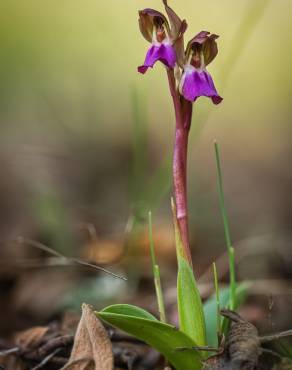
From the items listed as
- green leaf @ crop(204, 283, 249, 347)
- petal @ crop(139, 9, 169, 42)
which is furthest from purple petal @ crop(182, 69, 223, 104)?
green leaf @ crop(204, 283, 249, 347)

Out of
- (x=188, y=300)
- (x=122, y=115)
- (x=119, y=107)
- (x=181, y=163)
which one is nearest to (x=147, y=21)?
(x=181, y=163)

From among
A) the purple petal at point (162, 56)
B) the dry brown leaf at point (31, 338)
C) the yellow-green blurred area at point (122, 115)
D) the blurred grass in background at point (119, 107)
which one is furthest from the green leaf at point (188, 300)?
the blurred grass in background at point (119, 107)

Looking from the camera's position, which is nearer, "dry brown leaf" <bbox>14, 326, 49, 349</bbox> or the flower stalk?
the flower stalk

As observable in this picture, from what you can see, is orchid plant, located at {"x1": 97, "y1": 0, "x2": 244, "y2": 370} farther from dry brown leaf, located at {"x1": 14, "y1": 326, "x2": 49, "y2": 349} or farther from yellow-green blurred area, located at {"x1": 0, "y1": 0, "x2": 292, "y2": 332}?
yellow-green blurred area, located at {"x1": 0, "y1": 0, "x2": 292, "y2": 332}

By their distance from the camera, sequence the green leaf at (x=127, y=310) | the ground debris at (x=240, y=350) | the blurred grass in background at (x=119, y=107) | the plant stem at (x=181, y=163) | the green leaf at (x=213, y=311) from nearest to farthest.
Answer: the ground debris at (x=240, y=350), the green leaf at (x=127, y=310), the plant stem at (x=181, y=163), the green leaf at (x=213, y=311), the blurred grass in background at (x=119, y=107)

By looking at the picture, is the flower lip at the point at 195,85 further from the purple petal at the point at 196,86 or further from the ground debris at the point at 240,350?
the ground debris at the point at 240,350

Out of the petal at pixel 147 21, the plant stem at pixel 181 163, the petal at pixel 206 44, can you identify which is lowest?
the plant stem at pixel 181 163

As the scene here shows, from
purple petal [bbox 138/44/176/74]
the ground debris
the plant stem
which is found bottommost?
the ground debris

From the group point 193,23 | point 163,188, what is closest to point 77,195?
point 163,188
